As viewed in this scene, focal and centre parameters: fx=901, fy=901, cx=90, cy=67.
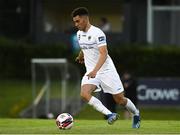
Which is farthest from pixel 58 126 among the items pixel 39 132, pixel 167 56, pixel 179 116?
pixel 167 56

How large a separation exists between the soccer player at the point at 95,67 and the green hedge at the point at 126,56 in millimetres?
18095

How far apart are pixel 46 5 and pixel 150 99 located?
29.6 ft

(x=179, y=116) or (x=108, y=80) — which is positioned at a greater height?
(x=108, y=80)

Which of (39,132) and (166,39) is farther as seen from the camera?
(166,39)

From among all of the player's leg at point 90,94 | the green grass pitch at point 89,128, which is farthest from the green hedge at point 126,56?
the player's leg at point 90,94

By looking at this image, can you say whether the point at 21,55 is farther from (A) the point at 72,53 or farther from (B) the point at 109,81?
(B) the point at 109,81

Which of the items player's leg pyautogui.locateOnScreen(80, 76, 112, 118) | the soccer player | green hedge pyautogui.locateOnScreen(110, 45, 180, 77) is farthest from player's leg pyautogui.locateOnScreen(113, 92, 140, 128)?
green hedge pyautogui.locateOnScreen(110, 45, 180, 77)

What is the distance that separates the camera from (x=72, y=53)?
116 ft

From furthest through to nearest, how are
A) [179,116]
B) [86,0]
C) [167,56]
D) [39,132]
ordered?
[86,0]
[167,56]
[179,116]
[39,132]

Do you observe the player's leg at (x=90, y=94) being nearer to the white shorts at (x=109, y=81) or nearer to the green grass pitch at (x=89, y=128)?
the white shorts at (x=109, y=81)

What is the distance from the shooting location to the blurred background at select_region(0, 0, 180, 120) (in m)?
31.2

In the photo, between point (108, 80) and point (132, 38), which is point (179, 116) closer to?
point (132, 38)

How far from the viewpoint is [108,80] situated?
1655 centimetres

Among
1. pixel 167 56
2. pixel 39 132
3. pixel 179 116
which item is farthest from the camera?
pixel 167 56
